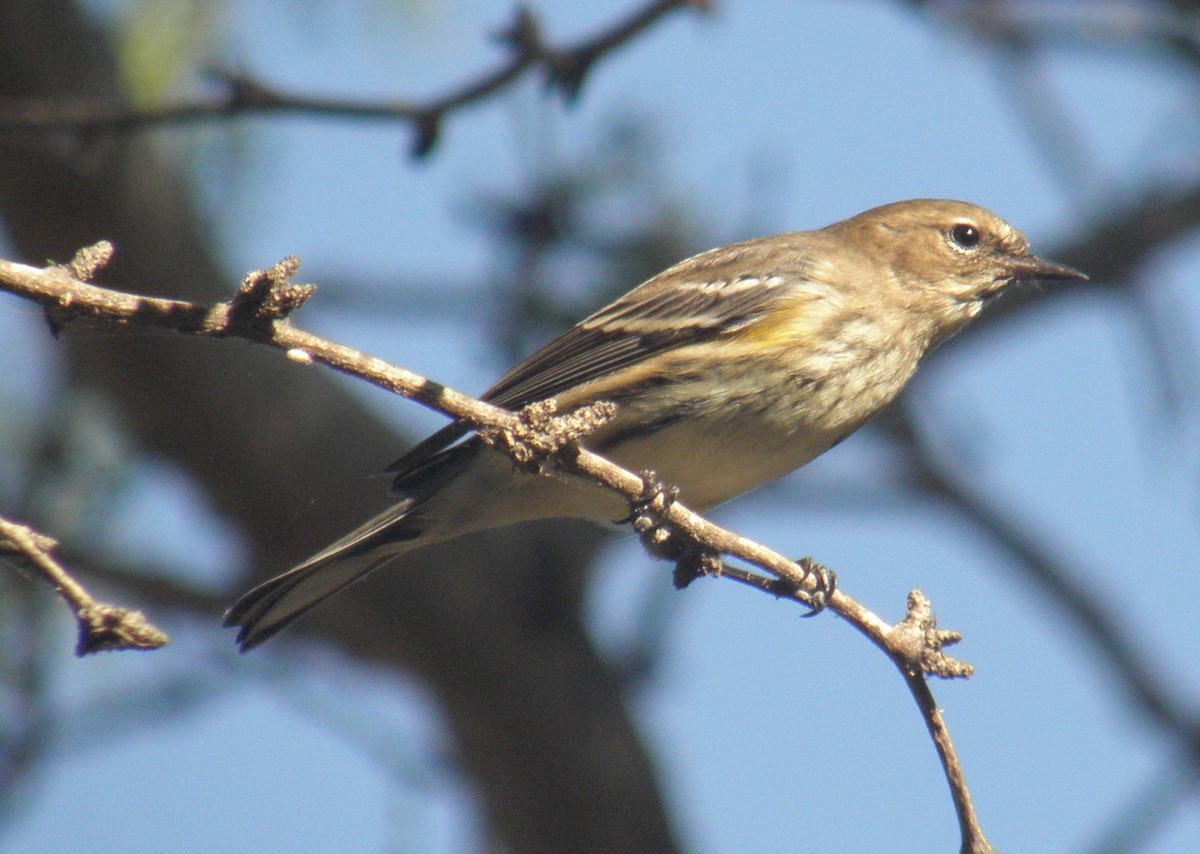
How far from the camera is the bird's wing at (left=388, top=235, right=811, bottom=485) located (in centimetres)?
472

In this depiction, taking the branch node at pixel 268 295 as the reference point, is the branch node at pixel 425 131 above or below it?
above

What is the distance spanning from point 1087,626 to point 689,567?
4.30m

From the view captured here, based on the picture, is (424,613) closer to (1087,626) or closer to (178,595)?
(178,595)

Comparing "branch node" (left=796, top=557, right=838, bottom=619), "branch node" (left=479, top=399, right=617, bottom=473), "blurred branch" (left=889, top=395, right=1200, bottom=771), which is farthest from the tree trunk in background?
"branch node" (left=479, top=399, right=617, bottom=473)

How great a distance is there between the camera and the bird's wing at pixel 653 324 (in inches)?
186

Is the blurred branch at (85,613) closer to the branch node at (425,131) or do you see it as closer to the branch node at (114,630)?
the branch node at (114,630)

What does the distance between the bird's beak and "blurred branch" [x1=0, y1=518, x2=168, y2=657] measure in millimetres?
4385

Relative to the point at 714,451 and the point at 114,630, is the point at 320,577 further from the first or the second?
the point at 114,630

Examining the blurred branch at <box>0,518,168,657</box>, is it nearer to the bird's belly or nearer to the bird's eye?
the bird's belly

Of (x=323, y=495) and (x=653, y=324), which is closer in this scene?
(x=653, y=324)

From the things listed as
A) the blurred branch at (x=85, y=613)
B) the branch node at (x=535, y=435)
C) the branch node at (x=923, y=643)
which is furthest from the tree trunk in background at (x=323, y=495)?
the blurred branch at (x=85, y=613)

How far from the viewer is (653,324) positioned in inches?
194

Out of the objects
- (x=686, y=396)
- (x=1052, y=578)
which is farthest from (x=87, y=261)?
(x=1052, y=578)

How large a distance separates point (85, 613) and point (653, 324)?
120 inches
